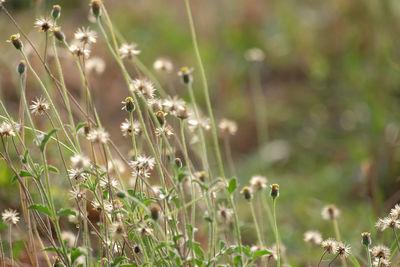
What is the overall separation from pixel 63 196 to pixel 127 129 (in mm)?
833

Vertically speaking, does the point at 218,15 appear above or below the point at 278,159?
above

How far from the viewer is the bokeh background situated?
2.65 m

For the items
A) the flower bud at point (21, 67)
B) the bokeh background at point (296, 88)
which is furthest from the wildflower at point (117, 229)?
the bokeh background at point (296, 88)

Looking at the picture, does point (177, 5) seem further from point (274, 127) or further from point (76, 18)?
point (274, 127)

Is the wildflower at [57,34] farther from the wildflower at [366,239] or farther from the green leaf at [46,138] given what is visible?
the wildflower at [366,239]

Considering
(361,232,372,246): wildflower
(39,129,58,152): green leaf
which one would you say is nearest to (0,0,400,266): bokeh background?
(361,232,372,246): wildflower

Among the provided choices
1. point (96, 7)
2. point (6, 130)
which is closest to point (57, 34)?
point (96, 7)

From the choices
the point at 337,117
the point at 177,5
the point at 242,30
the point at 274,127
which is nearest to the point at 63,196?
the point at 274,127

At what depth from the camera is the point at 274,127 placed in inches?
150

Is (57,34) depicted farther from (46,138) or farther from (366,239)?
(366,239)

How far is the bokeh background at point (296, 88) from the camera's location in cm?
265

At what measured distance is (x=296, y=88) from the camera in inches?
169

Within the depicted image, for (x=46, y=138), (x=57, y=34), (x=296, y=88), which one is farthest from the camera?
(x=296, y=88)

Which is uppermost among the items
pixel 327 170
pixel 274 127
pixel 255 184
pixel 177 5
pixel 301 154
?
pixel 177 5
